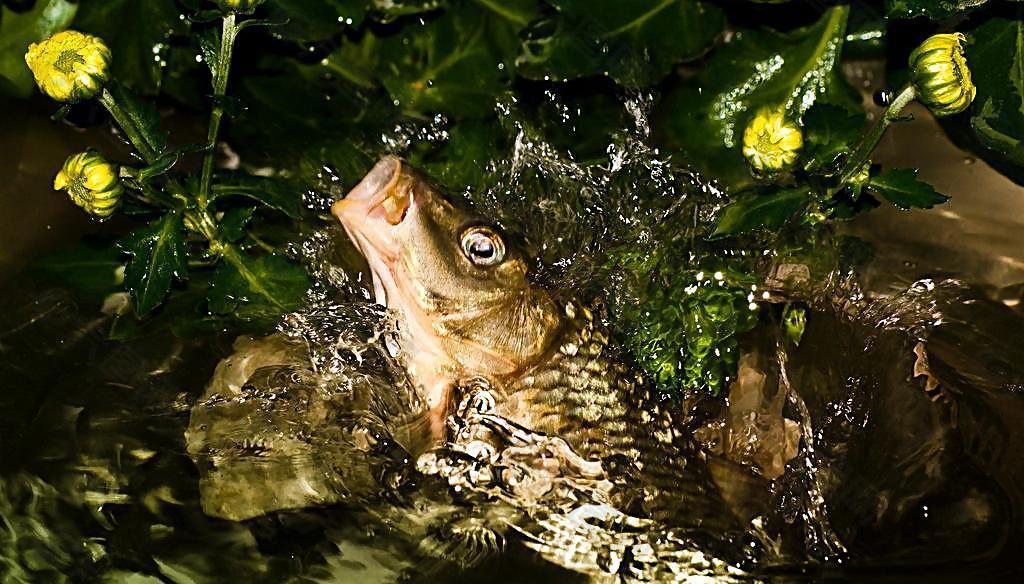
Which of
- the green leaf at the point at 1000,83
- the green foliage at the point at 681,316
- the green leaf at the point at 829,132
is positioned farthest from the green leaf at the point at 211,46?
the green leaf at the point at 1000,83

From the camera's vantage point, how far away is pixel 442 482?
112 cm

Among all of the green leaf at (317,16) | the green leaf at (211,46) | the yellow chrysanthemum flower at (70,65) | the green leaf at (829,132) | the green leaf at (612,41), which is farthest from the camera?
the green leaf at (612,41)

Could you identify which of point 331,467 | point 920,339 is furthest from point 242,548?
point 920,339

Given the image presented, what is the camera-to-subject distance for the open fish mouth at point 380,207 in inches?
40.1

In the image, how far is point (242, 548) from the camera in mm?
1021

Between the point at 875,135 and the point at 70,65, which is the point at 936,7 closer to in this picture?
the point at 875,135

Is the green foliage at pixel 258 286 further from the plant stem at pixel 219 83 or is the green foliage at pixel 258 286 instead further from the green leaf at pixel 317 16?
the green leaf at pixel 317 16

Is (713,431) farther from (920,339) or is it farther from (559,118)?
(559,118)

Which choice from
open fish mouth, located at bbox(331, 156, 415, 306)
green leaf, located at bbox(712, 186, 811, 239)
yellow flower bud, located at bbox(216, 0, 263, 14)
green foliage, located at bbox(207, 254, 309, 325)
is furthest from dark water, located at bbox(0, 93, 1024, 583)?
yellow flower bud, located at bbox(216, 0, 263, 14)

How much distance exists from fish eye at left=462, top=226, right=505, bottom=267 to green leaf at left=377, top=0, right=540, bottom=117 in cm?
41

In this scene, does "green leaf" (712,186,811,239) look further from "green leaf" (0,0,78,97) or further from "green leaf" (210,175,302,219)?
"green leaf" (0,0,78,97)

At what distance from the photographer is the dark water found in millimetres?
1022

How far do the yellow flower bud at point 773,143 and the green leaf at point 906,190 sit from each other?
11 centimetres

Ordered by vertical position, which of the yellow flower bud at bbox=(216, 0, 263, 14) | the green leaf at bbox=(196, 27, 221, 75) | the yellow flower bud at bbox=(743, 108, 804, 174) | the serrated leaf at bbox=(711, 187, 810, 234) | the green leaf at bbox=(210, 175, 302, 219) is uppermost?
the yellow flower bud at bbox=(743, 108, 804, 174)
